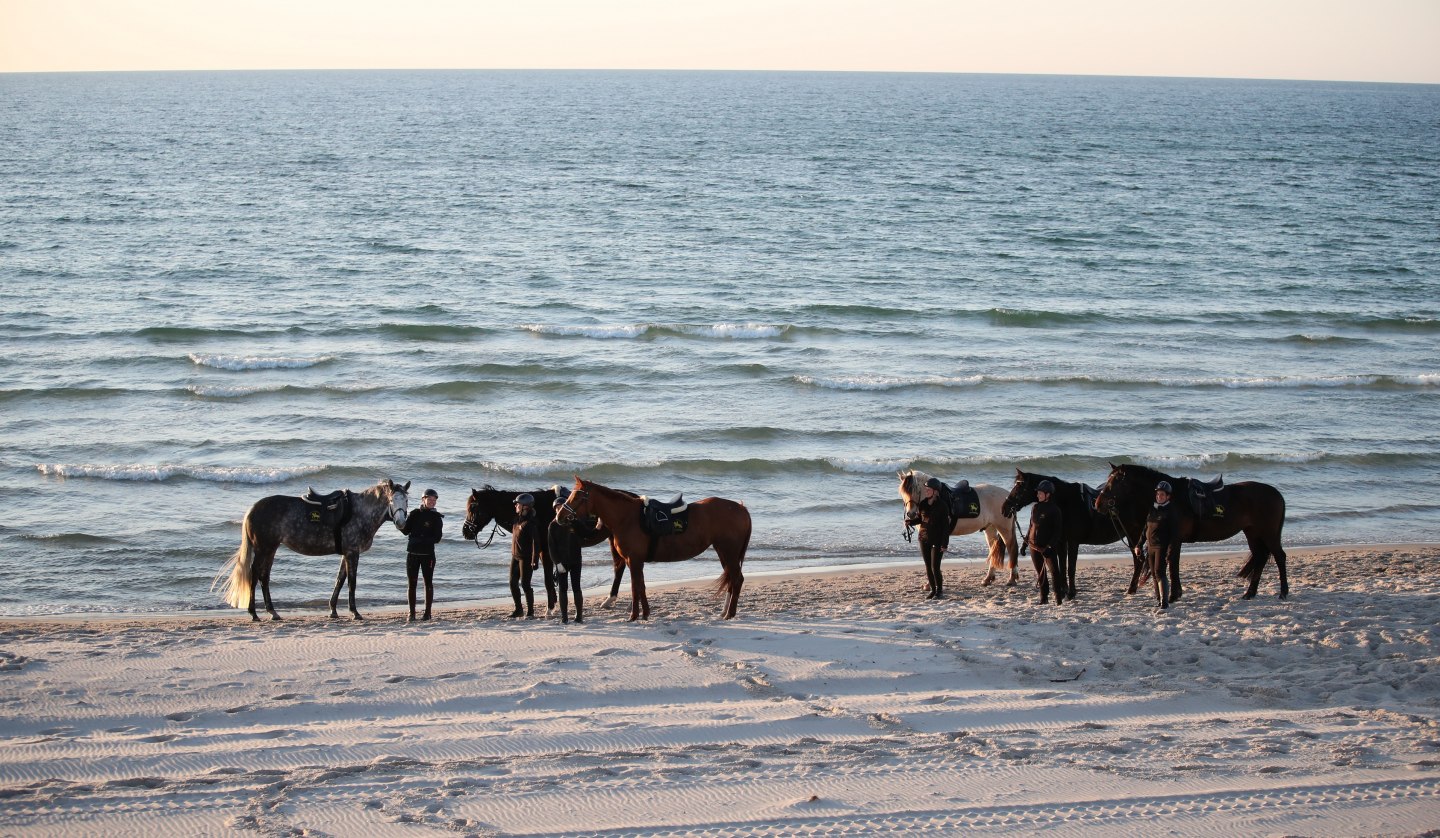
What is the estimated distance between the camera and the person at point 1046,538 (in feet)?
37.3

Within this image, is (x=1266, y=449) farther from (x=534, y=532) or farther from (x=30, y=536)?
(x=30, y=536)

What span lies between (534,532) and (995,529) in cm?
538

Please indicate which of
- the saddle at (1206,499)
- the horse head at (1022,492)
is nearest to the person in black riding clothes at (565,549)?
the horse head at (1022,492)

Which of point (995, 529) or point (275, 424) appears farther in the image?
point (275, 424)

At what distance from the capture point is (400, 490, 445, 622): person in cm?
1111

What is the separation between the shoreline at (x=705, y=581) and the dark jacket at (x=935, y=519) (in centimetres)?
141

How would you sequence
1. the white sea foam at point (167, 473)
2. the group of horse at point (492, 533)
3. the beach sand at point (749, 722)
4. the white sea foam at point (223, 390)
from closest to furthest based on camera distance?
1. the beach sand at point (749, 722)
2. the group of horse at point (492, 533)
3. the white sea foam at point (167, 473)
4. the white sea foam at point (223, 390)

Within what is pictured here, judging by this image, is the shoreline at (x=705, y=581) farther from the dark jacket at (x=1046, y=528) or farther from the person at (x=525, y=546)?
the dark jacket at (x=1046, y=528)

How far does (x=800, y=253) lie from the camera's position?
127 ft

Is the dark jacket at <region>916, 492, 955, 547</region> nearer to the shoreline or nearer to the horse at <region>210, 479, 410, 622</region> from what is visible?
the shoreline

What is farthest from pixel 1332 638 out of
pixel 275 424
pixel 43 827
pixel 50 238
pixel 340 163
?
pixel 340 163

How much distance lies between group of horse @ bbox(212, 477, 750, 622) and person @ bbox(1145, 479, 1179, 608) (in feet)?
13.4

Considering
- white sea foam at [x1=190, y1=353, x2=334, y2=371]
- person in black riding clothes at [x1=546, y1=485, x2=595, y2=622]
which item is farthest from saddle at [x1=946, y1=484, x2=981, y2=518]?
white sea foam at [x1=190, y1=353, x2=334, y2=371]

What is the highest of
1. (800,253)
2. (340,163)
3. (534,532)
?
(340,163)
